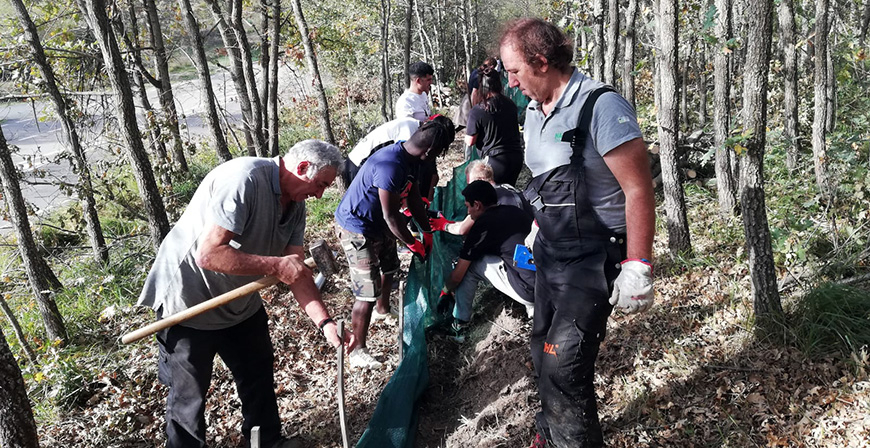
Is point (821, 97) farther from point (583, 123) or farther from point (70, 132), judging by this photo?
point (70, 132)

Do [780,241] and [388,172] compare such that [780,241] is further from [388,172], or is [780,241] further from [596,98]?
[388,172]

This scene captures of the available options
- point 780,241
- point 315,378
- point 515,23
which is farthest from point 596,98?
point 315,378

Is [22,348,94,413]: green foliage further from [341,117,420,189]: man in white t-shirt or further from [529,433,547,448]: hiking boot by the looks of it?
[529,433,547,448]: hiking boot

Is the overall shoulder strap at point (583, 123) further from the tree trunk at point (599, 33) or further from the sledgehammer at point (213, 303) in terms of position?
the tree trunk at point (599, 33)

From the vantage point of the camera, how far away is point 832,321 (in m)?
3.11

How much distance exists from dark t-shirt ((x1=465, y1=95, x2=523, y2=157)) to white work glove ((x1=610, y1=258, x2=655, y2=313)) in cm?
357

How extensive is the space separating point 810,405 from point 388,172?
2.83 metres

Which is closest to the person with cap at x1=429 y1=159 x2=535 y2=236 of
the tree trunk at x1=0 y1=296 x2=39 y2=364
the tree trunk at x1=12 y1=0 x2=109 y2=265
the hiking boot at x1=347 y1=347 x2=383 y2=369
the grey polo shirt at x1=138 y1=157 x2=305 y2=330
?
the hiking boot at x1=347 y1=347 x2=383 y2=369

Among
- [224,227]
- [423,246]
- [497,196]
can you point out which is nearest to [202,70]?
[423,246]

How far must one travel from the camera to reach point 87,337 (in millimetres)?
5117

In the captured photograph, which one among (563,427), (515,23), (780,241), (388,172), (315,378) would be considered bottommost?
(315,378)

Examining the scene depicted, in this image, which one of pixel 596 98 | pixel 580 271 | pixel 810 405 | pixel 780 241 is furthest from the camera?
pixel 780 241

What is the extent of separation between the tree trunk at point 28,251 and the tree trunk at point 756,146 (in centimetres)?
510

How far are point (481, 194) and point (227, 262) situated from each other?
7.21 feet
